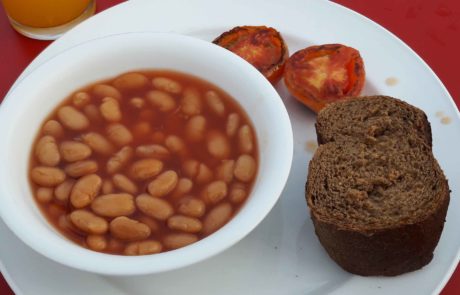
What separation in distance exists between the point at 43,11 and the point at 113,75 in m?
0.52

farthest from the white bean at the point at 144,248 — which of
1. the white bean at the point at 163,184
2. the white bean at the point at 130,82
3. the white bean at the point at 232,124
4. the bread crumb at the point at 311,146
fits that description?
the bread crumb at the point at 311,146

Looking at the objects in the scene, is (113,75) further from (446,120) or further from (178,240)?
(446,120)

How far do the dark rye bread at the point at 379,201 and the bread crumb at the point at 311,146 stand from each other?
147 millimetres

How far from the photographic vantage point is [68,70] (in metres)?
1.44

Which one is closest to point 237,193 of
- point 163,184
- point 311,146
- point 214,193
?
point 214,193

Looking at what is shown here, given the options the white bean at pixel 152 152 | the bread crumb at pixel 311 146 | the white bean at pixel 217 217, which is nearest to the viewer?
the white bean at pixel 217 217

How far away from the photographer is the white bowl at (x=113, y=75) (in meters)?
1.13

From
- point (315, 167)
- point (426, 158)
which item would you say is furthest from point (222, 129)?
point (426, 158)

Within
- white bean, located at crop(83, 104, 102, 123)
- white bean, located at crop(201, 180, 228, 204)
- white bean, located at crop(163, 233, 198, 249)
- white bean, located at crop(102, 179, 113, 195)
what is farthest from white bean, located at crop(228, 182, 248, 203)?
white bean, located at crop(83, 104, 102, 123)

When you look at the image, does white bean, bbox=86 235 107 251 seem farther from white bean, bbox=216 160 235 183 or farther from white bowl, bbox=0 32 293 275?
white bean, bbox=216 160 235 183

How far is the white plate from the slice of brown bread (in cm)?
11

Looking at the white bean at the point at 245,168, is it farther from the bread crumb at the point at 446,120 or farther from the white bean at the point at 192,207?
the bread crumb at the point at 446,120

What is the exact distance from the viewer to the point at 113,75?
4.97ft

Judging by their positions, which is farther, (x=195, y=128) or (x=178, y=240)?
(x=195, y=128)
